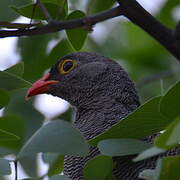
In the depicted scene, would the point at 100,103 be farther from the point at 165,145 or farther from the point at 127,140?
the point at 165,145

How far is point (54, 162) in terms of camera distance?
4348mm

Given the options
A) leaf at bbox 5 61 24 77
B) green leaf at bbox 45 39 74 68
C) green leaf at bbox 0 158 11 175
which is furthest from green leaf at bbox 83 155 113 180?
green leaf at bbox 45 39 74 68

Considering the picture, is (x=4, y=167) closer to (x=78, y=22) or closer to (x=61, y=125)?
(x=61, y=125)

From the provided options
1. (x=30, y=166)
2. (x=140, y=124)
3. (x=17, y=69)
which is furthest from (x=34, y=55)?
(x=140, y=124)

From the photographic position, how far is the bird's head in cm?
512

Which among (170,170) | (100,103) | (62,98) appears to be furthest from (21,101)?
(170,170)

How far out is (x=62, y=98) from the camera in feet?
17.6

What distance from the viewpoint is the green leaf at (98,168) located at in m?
3.09

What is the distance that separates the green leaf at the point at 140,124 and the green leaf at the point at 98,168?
0.29 feet

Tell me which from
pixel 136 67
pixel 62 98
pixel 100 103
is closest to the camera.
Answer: pixel 100 103

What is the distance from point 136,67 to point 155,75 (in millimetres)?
599

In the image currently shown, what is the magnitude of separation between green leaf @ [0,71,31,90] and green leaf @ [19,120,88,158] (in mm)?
465

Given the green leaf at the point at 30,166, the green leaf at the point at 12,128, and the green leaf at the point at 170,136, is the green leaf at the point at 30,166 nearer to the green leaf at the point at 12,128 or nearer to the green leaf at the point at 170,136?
the green leaf at the point at 12,128

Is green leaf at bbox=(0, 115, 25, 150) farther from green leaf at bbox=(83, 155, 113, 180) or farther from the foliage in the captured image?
green leaf at bbox=(83, 155, 113, 180)
